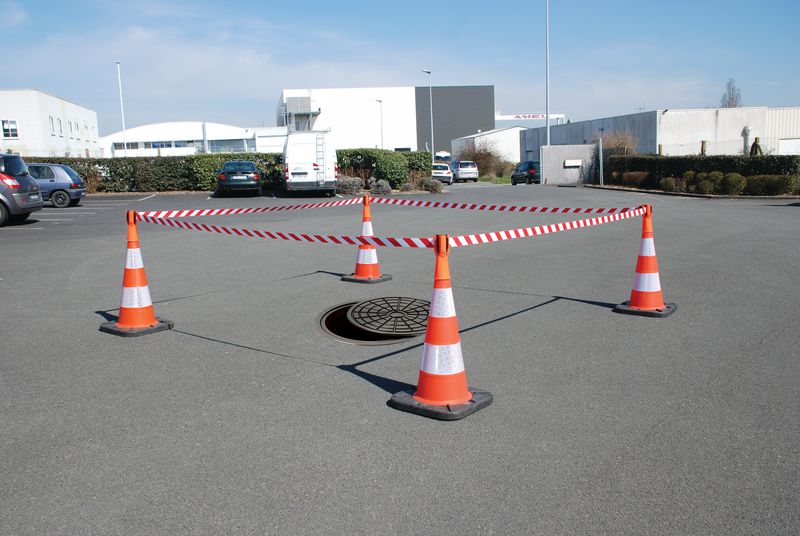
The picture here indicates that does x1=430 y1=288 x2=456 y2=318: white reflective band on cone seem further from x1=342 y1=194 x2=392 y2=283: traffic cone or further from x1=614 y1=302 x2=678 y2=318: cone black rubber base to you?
x1=342 y1=194 x2=392 y2=283: traffic cone

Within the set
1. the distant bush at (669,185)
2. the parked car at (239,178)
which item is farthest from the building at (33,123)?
the distant bush at (669,185)

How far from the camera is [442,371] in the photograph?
4.43 metres

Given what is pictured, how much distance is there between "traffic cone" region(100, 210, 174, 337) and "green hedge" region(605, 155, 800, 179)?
25.6m

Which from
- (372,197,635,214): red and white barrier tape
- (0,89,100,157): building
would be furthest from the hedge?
(372,197,635,214): red and white barrier tape

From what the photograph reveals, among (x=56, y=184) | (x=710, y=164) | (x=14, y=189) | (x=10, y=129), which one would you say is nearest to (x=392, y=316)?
(x=14, y=189)

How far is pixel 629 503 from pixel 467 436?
105 centimetres

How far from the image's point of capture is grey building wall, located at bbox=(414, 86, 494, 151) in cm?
8094

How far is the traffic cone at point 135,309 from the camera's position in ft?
21.0

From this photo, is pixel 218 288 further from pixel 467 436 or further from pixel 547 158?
pixel 547 158

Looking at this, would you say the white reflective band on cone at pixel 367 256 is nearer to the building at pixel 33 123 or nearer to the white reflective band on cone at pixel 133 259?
the white reflective band on cone at pixel 133 259

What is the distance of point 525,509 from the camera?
3121 millimetres

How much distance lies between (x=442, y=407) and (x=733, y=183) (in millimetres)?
25785

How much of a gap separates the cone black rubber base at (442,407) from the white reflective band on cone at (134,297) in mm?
3132

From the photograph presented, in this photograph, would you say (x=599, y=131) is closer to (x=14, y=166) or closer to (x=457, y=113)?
(x=457, y=113)
